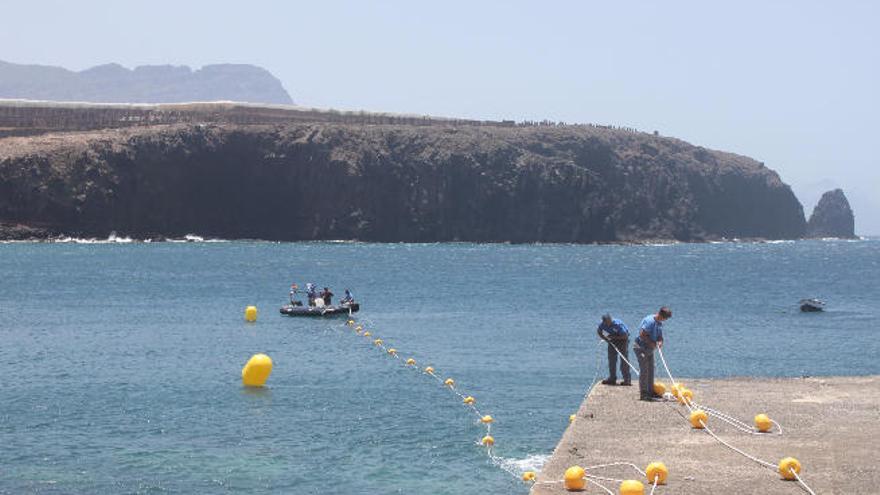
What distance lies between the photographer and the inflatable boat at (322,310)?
66.6 metres

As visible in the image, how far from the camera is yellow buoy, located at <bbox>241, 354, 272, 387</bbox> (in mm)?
39406

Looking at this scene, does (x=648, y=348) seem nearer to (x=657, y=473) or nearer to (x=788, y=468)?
(x=788, y=468)

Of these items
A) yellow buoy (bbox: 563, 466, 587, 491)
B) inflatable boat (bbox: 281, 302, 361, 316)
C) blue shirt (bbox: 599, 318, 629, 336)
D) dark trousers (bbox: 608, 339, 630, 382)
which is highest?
blue shirt (bbox: 599, 318, 629, 336)

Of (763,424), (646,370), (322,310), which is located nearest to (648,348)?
(646,370)

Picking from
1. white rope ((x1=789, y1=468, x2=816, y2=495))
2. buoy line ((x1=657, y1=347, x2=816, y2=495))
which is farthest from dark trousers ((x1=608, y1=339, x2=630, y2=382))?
white rope ((x1=789, y1=468, x2=816, y2=495))

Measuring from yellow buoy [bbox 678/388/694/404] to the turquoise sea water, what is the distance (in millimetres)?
3551

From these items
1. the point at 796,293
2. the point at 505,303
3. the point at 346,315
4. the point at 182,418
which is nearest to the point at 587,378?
the point at 182,418

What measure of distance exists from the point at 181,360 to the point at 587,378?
1482cm

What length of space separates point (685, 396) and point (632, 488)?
8.28 metres

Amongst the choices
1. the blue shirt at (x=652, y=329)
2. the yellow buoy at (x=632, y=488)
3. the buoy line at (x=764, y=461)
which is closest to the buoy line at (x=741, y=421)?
the buoy line at (x=764, y=461)

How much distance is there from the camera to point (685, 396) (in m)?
24.9

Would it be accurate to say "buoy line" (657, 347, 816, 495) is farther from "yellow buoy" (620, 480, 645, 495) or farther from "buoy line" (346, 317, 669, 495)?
"yellow buoy" (620, 480, 645, 495)

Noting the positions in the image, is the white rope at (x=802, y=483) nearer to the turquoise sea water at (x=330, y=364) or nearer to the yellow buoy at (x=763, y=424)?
the yellow buoy at (x=763, y=424)

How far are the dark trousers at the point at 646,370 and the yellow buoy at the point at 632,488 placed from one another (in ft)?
26.0
